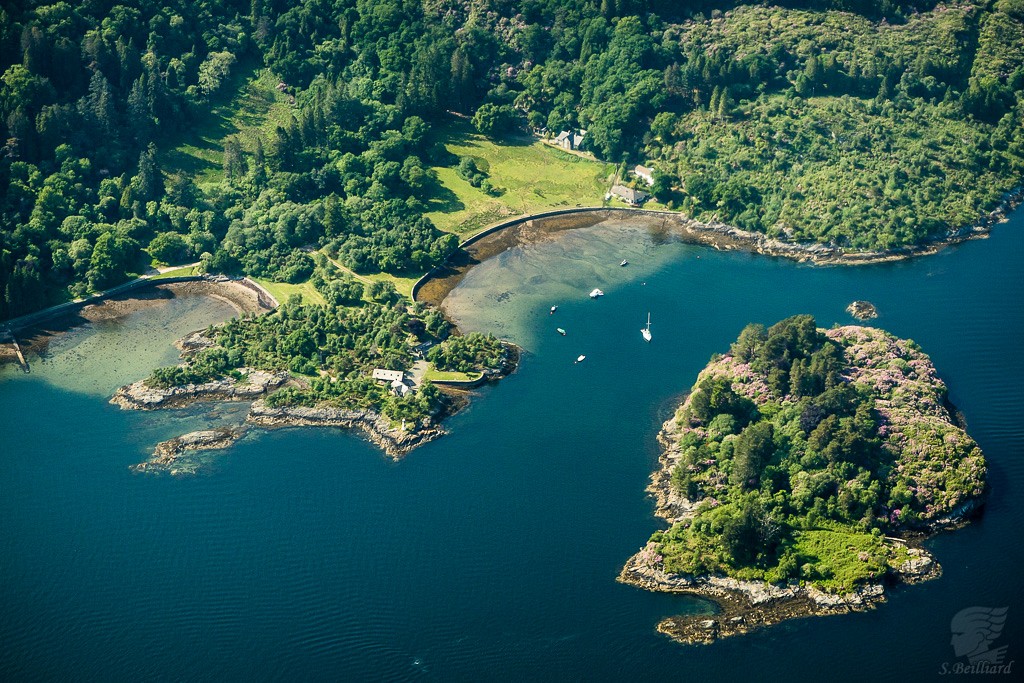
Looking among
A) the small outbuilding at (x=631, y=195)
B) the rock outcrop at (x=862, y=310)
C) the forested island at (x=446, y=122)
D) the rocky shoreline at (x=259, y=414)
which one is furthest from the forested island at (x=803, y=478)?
the small outbuilding at (x=631, y=195)

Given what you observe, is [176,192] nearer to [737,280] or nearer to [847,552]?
[737,280]

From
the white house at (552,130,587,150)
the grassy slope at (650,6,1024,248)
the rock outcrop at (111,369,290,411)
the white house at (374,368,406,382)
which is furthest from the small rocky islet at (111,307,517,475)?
the white house at (552,130,587,150)

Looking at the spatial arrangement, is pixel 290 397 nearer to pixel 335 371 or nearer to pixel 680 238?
pixel 335 371

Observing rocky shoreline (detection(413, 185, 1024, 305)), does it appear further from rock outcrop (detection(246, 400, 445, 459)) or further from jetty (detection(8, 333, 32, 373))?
jetty (detection(8, 333, 32, 373))

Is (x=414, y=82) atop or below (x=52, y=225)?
atop

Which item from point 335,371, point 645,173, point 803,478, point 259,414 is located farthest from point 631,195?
point 259,414

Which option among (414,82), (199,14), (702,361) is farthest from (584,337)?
(199,14)
